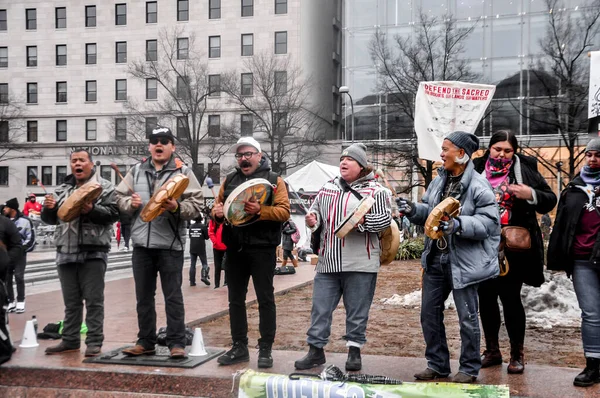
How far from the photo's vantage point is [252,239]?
5.82 m

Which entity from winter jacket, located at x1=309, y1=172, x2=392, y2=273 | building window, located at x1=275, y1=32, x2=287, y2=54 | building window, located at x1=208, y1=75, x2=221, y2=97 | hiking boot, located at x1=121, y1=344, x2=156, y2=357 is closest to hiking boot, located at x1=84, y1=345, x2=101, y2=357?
hiking boot, located at x1=121, y1=344, x2=156, y2=357

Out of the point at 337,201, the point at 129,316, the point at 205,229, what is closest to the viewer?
the point at 337,201

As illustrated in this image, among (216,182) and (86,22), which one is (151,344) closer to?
(216,182)

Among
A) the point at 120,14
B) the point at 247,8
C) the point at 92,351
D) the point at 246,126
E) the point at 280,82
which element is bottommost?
the point at 92,351

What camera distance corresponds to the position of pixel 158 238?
598 centimetres

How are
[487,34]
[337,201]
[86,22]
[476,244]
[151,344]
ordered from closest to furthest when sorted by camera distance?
[476,244]
[337,201]
[151,344]
[487,34]
[86,22]

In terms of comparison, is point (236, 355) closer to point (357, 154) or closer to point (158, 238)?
point (158, 238)

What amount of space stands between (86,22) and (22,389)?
5916 centimetres

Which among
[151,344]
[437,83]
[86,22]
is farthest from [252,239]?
[86,22]

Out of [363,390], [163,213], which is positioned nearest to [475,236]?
[363,390]

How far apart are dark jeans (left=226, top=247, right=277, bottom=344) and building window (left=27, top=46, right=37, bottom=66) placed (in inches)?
2405

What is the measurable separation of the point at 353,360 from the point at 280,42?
50571 mm

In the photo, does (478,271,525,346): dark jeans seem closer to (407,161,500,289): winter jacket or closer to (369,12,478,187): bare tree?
(407,161,500,289): winter jacket

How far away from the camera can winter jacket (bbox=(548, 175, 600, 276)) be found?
517 cm
